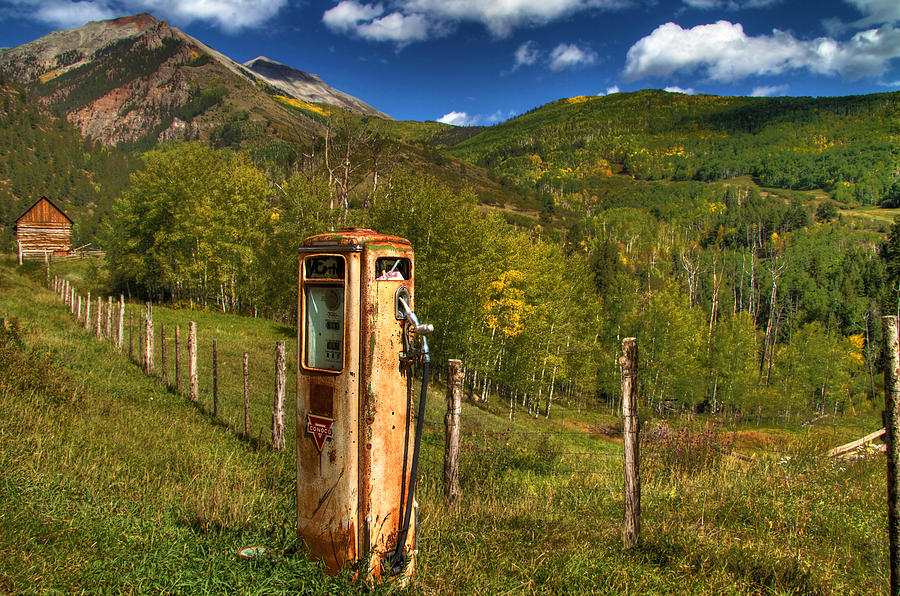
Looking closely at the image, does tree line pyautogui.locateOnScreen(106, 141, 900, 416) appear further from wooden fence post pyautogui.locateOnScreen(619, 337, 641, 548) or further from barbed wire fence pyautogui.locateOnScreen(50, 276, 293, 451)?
wooden fence post pyautogui.locateOnScreen(619, 337, 641, 548)

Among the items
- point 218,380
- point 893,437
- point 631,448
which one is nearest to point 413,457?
point 631,448

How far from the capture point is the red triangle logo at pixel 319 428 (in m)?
3.28

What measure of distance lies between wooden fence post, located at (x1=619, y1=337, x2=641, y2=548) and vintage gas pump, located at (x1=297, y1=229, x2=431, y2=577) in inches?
88.9

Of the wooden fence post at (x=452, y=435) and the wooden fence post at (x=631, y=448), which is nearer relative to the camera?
the wooden fence post at (x=631, y=448)

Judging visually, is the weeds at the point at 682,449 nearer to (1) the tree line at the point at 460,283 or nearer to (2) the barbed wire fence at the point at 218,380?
(2) the barbed wire fence at the point at 218,380

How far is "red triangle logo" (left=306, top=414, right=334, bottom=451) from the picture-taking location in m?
3.28

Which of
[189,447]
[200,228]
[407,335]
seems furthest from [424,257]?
[407,335]

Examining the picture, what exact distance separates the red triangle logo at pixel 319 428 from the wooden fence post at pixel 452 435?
3.13 m

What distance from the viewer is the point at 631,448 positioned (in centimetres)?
486

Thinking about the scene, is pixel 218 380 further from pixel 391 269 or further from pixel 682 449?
pixel 391 269

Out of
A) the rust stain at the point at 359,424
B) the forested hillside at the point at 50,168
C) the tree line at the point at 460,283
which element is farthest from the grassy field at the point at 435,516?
the forested hillside at the point at 50,168

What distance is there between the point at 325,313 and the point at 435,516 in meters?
2.40

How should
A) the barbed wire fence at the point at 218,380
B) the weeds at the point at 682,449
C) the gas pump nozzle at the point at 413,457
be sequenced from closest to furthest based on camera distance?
the gas pump nozzle at the point at 413,457, the weeds at the point at 682,449, the barbed wire fence at the point at 218,380

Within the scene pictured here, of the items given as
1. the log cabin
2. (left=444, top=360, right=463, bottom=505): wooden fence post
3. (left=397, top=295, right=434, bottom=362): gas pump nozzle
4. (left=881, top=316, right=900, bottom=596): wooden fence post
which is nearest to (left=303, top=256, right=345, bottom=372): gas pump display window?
(left=397, top=295, right=434, bottom=362): gas pump nozzle
